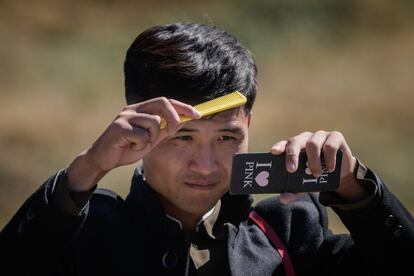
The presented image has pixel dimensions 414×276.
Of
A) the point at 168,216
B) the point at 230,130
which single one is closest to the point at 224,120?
the point at 230,130

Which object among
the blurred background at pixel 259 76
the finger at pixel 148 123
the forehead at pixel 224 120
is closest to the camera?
the finger at pixel 148 123

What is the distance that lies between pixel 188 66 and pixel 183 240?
42 centimetres

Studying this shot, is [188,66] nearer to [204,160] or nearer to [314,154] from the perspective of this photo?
[204,160]

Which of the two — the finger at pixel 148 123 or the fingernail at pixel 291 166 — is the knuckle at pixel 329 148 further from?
the finger at pixel 148 123

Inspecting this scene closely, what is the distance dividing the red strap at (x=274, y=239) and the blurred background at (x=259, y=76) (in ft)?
6.92

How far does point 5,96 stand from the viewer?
541 centimetres

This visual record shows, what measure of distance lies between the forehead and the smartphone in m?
0.24

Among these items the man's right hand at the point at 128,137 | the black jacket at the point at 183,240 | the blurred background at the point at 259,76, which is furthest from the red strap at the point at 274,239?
the blurred background at the point at 259,76

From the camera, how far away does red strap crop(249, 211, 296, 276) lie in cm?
240

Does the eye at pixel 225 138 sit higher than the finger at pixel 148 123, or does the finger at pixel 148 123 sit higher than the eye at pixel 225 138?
the finger at pixel 148 123

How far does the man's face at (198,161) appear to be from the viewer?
2.37 meters

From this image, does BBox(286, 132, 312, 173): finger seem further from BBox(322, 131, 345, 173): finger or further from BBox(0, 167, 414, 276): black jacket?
BBox(0, 167, 414, 276): black jacket

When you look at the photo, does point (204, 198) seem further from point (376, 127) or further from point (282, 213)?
point (376, 127)

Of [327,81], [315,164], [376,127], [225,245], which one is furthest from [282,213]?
[327,81]
